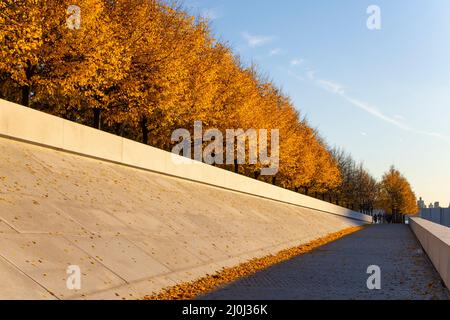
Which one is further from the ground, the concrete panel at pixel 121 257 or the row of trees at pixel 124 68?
the row of trees at pixel 124 68

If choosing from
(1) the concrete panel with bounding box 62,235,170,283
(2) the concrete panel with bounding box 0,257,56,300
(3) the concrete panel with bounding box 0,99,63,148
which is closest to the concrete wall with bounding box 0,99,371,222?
(3) the concrete panel with bounding box 0,99,63,148

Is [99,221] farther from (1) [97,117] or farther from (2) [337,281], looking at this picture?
(1) [97,117]

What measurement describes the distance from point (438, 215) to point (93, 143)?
354ft

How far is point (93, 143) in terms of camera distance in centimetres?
1802

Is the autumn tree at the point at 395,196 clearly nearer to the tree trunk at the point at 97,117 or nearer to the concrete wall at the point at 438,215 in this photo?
the concrete wall at the point at 438,215

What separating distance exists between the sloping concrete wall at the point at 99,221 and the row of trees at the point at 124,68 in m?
3.86

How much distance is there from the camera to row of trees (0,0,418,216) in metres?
20.9

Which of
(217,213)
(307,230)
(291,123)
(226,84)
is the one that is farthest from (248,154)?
(217,213)

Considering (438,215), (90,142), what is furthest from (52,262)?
(438,215)

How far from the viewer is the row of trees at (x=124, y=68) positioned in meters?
20.9

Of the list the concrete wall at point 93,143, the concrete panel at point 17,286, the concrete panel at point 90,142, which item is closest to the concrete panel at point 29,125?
the concrete wall at point 93,143

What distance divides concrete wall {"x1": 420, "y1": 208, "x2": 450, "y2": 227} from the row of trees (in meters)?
62.3
